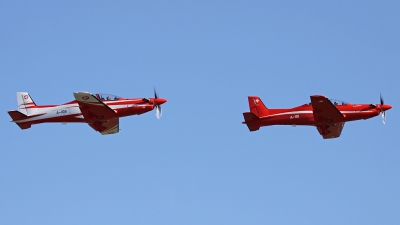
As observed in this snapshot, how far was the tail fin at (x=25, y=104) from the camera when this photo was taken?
2657 inches

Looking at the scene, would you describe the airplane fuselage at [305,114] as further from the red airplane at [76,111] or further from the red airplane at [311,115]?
the red airplane at [76,111]

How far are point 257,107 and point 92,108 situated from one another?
14233 mm

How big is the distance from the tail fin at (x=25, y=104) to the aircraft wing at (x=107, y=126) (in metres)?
5.18

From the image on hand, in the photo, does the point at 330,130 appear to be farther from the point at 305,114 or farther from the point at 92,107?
the point at 92,107

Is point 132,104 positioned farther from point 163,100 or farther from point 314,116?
point 314,116

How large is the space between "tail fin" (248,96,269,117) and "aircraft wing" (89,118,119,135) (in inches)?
456

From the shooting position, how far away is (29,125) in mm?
67625

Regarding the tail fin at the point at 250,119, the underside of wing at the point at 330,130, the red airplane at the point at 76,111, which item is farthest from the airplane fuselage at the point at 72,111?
the underside of wing at the point at 330,130

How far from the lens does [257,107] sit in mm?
70000

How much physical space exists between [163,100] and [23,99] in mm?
11676

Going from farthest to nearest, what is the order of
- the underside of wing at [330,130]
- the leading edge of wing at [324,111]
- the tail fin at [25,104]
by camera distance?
the underside of wing at [330,130] < the tail fin at [25,104] < the leading edge of wing at [324,111]

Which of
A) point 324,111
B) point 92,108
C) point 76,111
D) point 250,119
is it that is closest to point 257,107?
point 250,119

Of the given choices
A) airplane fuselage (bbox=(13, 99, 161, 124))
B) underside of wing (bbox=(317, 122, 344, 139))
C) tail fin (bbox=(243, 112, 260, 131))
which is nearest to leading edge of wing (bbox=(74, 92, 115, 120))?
airplane fuselage (bbox=(13, 99, 161, 124))

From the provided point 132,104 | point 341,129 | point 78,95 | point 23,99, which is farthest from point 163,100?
point 341,129
